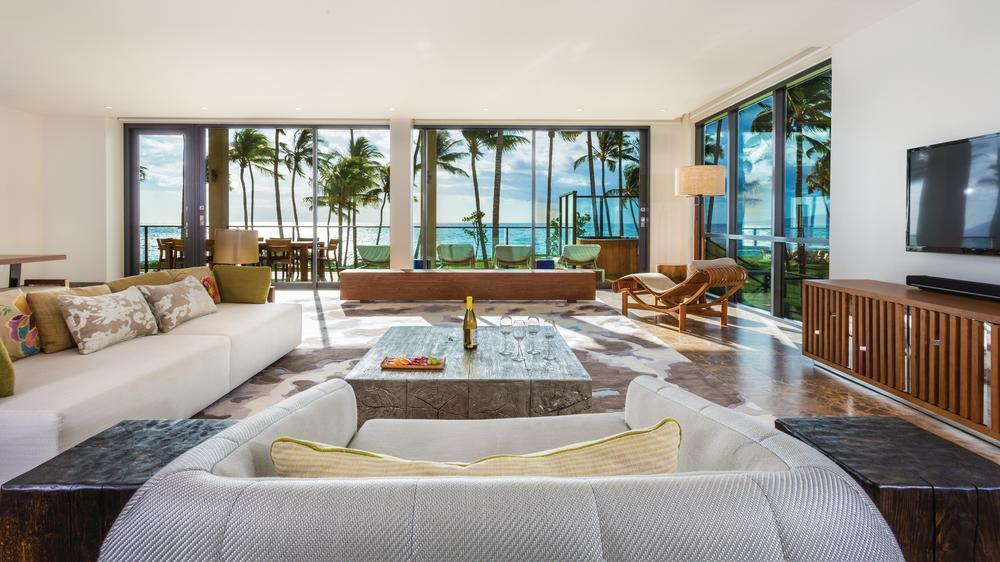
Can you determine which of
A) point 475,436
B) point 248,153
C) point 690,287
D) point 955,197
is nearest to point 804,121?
point 690,287

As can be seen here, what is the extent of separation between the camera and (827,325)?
4.09 m

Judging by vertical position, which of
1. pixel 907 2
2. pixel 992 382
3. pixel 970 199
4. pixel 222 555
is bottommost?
pixel 992 382

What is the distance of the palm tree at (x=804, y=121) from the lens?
5.59 meters

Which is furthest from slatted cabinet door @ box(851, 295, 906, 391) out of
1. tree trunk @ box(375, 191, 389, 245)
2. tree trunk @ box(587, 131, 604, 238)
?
tree trunk @ box(375, 191, 389, 245)

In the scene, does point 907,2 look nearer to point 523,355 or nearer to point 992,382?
point 992,382

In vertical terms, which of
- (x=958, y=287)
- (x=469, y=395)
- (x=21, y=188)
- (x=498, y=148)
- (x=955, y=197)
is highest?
(x=498, y=148)

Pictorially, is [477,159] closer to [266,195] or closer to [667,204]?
[667,204]

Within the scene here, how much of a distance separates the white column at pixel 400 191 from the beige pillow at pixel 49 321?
19.3 feet

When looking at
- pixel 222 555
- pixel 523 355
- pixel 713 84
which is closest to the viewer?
pixel 222 555

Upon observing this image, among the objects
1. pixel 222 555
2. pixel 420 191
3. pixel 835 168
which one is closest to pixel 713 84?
pixel 835 168

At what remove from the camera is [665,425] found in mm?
1016

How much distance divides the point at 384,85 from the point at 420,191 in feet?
8.37

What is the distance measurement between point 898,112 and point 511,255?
5.66 m

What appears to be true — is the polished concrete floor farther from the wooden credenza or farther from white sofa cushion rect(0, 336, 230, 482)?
white sofa cushion rect(0, 336, 230, 482)
